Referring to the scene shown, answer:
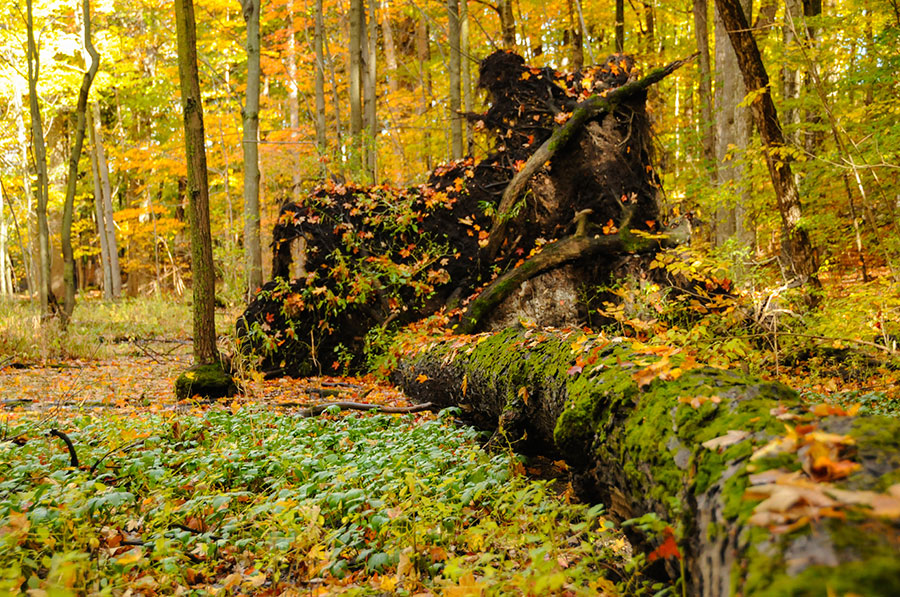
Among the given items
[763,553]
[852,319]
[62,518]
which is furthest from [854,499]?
[852,319]

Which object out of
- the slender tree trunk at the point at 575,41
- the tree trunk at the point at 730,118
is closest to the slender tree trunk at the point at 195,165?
the tree trunk at the point at 730,118

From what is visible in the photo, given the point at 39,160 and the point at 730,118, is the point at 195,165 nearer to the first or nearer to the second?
the point at 39,160

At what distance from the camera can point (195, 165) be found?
6078mm

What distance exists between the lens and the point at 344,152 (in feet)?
36.7

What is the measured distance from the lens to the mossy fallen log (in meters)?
1.22

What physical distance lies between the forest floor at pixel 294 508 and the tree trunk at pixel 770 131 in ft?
4.29

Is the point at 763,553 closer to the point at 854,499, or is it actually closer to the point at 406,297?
the point at 854,499

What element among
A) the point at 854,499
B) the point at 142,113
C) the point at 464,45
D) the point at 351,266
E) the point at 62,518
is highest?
the point at 142,113

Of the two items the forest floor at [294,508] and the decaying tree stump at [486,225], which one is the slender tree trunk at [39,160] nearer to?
the decaying tree stump at [486,225]

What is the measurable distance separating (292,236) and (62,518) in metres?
6.97

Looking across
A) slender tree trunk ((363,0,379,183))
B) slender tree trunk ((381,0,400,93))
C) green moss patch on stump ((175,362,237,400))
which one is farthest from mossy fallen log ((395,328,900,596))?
slender tree trunk ((381,0,400,93))

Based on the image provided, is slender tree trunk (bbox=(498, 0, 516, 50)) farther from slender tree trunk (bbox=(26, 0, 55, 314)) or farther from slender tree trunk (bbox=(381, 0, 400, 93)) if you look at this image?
slender tree trunk (bbox=(26, 0, 55, 314))

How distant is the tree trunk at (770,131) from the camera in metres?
6.25

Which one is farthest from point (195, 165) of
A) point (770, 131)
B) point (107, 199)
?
point (107, 199)
